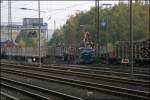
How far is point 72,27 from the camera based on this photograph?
92750mm

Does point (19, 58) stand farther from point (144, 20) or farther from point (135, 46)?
point (135, 46)

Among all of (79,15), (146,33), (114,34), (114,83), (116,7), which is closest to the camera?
(114,83)

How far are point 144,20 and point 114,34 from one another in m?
6.43

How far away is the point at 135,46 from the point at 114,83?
63.9ft

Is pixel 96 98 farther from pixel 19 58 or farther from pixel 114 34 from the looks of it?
pixel 114 34

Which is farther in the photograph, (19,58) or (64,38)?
(64,38)

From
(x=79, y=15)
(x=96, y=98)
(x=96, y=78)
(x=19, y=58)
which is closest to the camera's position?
(x=96, y=98)

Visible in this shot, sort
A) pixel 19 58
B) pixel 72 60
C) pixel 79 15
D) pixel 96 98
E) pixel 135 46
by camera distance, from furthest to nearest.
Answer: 1. pixel 79 15
2. pixel 19 58
3. pixel 72 60
4. pixel 135 46
5. pixel 96 98

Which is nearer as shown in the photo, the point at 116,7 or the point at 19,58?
the point at 19,58

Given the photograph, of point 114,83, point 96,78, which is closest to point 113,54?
point 96,78

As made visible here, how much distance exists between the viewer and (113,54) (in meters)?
44.9

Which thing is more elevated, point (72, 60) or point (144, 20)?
point (144, 20)

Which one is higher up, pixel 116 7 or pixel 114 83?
pixel 116 7

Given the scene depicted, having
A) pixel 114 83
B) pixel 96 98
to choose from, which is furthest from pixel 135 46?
pixel 96 98
